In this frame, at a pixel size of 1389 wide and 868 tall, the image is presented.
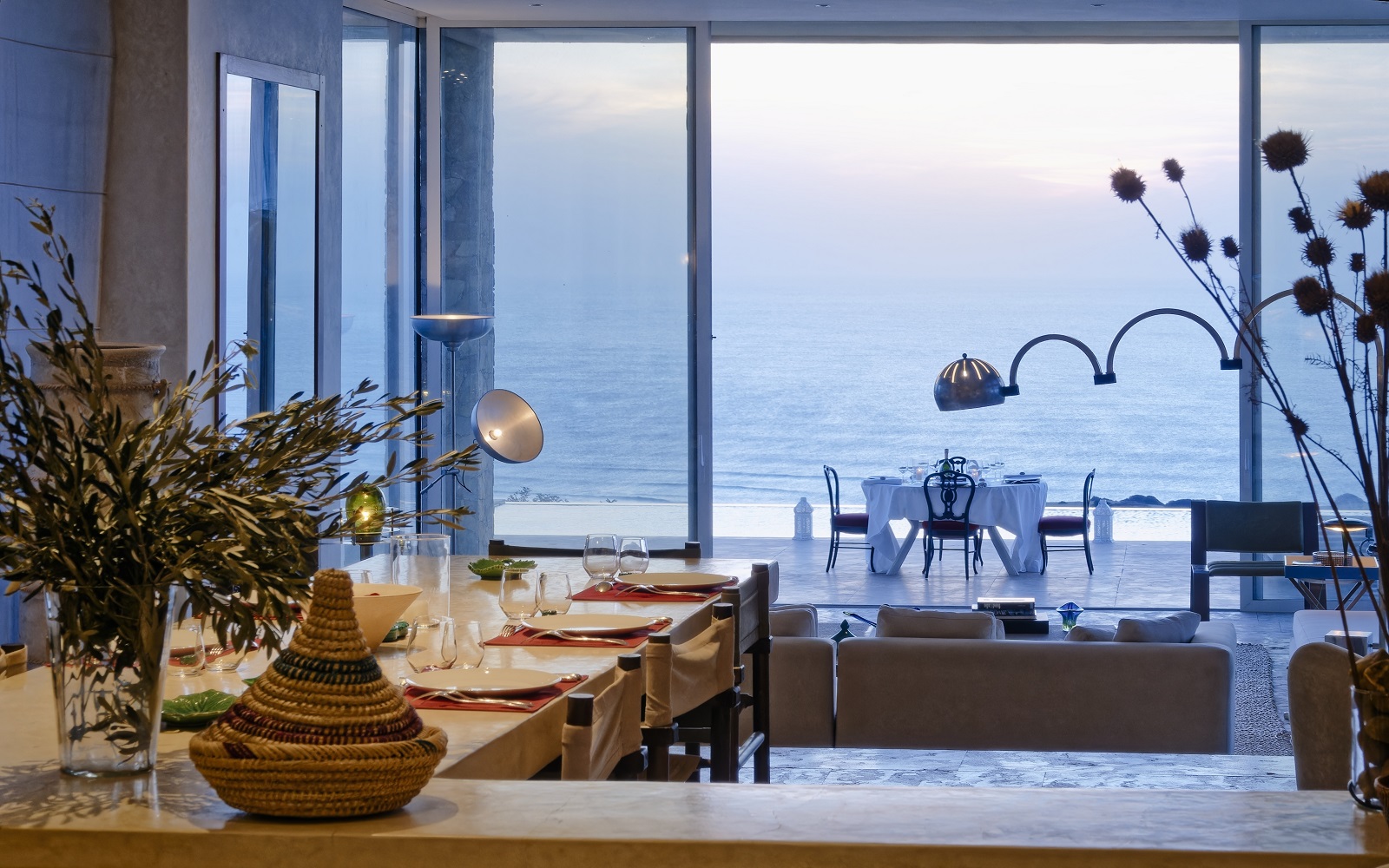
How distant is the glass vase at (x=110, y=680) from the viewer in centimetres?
143

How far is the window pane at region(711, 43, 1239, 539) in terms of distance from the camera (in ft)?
84.3

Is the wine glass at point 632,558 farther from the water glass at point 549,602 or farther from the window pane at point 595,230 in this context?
the window pane at point 595,230

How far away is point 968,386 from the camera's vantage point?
17.7 feet

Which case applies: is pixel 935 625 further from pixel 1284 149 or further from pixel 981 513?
pixel 981 513

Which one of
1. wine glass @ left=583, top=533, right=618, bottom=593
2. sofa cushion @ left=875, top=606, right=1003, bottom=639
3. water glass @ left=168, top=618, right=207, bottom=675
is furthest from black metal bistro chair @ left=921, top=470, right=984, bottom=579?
water glass @ left=168, top=618, right=207, bottom=675

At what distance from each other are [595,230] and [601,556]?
497 cm

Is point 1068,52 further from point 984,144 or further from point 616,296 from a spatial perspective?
point 616,296

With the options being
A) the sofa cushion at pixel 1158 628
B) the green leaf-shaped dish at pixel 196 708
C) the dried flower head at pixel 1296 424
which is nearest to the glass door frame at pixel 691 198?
the sofa cushion at pixel 1158 628

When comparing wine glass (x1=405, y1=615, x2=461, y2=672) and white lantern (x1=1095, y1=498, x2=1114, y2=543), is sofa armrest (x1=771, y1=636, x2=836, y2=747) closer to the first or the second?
wine glass (x1=405, y1=615, x2=461, y2=672)

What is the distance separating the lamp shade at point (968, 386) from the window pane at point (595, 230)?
281 cm

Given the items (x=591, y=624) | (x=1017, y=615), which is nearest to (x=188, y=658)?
(x=591, y=624)

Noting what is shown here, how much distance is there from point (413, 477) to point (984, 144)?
26.4 meters

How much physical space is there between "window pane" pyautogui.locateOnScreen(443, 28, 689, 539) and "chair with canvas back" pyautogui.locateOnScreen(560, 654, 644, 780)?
5.41 m

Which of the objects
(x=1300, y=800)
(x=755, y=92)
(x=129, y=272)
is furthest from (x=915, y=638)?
(x=755, y=92)
